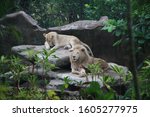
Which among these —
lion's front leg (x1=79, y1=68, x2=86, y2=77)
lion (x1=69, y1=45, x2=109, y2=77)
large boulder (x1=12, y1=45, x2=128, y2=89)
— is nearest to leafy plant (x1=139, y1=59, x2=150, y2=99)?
large boulder (x1=12, y1=45, x2=128, y2=89)

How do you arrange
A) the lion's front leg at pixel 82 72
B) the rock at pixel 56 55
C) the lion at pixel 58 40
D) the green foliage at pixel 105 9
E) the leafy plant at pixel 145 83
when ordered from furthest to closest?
1. the green foliage at pixel 105 9
2. the lion at pixel 58 40
3. the rock at pixel 56 55
4. the lion's front leg at pixel 82 72
5. the leafy plant at pixel 145 83

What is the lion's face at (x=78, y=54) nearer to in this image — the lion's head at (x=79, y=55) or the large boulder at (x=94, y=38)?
the lion's head at (x=79, y=55)

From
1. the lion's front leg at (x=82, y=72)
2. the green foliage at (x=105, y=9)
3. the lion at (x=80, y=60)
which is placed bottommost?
the lion's front leg at (x=82, y=72)

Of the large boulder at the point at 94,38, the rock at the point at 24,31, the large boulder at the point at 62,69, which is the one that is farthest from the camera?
the rock at the point at 24,31

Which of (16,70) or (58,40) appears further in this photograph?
(58,40)

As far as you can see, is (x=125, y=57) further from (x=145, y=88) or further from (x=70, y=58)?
(x=145, y=88)

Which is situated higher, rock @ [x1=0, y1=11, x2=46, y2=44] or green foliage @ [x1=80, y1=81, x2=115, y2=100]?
rock @ [x1=0, y1=11, x2=46, y2=44]

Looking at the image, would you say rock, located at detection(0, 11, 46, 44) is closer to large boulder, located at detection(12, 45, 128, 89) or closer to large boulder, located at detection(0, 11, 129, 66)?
large boulder, located at detection(0, 11, 129, 66)

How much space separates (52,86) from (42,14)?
161 inches

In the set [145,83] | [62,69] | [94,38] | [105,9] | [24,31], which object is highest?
[105,9]

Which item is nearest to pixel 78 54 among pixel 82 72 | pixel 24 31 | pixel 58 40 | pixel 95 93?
pixel 82 72

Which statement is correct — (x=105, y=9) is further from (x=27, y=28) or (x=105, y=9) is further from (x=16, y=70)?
(x=16, y=70)

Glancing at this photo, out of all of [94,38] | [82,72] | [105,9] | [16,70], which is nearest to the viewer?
[16,70]

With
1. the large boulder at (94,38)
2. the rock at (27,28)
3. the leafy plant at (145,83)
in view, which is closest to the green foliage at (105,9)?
the large boulder at (94,38)
